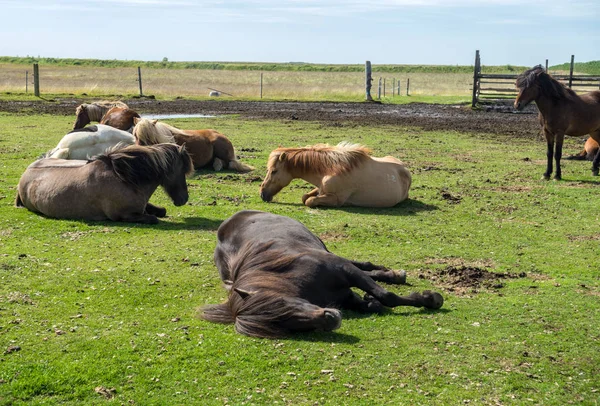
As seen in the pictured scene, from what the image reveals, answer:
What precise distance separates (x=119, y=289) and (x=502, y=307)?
3596mm

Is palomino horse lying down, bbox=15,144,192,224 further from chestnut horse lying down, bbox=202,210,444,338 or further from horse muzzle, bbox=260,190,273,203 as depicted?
chestnut horse lying down, bbox=202,210,444,338

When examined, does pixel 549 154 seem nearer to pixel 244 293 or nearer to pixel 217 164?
pixel 217 164

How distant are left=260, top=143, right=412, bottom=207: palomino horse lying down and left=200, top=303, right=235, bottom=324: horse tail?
5.20 m

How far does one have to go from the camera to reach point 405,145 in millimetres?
18438

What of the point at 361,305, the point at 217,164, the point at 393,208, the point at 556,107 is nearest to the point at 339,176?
the point at 393,208

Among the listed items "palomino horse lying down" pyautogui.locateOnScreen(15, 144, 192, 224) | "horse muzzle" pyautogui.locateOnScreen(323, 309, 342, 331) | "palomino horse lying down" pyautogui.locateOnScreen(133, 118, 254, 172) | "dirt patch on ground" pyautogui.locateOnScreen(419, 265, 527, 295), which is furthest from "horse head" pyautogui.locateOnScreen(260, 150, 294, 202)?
"horse muzzle" pyautogui.locateOnScreen(323, 309, 342, 331)

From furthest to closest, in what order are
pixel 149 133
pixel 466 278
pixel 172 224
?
pixel 149 133 < pixel 172 224 < pixel 466 278

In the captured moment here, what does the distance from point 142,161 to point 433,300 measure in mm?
5045

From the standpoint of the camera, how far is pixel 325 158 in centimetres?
1088

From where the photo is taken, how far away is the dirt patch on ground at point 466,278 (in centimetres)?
685

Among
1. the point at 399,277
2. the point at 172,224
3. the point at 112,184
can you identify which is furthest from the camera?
the point at 172,224

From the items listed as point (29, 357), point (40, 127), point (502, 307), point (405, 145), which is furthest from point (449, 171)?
point (40, 127)

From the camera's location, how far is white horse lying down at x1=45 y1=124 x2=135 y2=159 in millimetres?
11852

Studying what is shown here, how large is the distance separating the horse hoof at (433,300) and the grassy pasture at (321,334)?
0.11 meters
